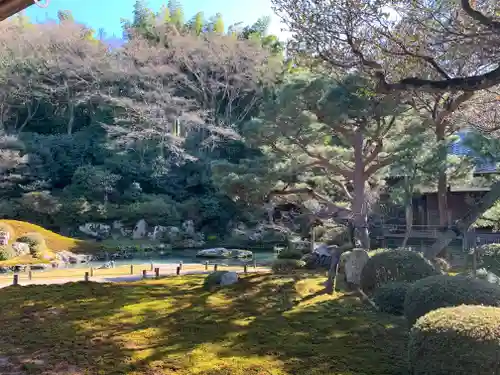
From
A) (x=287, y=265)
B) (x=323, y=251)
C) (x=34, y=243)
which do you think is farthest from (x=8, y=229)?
(x=323, y=251)

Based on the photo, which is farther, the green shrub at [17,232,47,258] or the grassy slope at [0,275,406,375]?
the green shrub at [17,232,47,258]

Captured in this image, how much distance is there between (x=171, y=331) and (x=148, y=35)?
30.4 meters

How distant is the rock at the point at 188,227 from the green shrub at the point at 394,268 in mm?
19201

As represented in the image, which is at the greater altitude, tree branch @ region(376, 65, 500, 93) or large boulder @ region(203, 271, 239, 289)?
tree branch @ region(376, 65, 500, 93)

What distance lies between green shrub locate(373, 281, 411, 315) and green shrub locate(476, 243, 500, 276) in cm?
439

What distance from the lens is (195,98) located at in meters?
30.2

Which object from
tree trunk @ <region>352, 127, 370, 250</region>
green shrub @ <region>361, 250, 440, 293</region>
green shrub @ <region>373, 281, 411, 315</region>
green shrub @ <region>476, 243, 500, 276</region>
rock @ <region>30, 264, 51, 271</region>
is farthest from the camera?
rock @ <region>30, 264, 51, 271</region>

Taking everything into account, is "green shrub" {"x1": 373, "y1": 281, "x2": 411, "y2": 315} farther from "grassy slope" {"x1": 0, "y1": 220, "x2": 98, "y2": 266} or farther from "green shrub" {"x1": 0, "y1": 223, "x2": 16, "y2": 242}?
"green shrub" {"x1": 0, "y1": 223, "x2": 16, "y2": 242}

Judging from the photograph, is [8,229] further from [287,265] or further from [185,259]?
[287,265]

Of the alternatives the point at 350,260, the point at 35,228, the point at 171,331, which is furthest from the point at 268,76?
the point at 171,331

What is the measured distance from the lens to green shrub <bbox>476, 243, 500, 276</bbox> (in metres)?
9.38

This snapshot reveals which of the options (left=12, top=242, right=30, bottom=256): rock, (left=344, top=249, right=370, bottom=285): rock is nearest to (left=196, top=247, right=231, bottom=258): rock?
(left=12, top=242, right=30, bottom=256): rock

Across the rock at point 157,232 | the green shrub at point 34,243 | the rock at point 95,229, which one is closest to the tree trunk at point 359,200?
the green shrub at point 34,243

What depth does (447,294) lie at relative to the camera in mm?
4051
